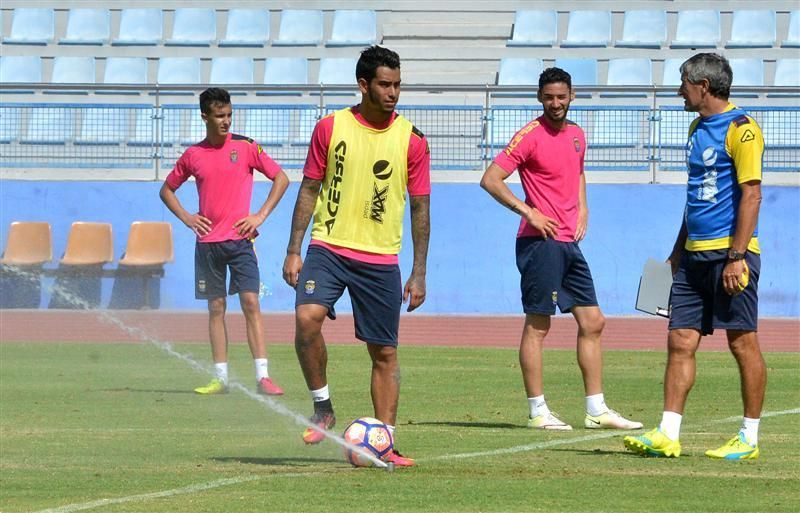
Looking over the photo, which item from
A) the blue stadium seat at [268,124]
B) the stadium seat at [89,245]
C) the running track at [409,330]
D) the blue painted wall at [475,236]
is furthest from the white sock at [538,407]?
the stadium seat at [89,245]

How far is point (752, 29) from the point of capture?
29297mm

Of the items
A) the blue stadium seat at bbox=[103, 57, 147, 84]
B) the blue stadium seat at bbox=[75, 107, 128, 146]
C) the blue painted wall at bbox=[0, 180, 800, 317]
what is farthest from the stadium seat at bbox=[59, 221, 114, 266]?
the blue stadium seat at bbox=[103, 57, 147, 84]

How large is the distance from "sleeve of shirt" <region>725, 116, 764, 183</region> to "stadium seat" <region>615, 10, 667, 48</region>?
21738 mm

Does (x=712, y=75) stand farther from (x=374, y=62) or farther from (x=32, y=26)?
(x=32, y=26)

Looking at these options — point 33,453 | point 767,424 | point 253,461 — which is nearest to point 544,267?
point 767,424

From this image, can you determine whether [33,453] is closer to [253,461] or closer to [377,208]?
[253,461]

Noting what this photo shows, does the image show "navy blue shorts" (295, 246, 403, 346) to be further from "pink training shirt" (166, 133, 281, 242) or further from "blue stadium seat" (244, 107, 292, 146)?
"blue stadium seat" (244, 107, 292, 146)

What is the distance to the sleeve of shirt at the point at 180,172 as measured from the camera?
12.7 meters

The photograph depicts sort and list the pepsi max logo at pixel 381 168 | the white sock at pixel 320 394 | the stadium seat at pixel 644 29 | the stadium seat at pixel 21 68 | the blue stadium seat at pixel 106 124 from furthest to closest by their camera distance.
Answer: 1. the stadium seat at pixel 21 68
2. the stadium seat at pixel 644 29
3. the blue stadium seat at pixel 106 124
4. the white sock at pixel 320 394
5. the pepsi max logo at pixel 381 168

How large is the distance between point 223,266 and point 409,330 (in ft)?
28.0

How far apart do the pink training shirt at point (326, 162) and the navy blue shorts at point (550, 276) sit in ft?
6.91

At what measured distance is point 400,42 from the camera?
3030 centimetres

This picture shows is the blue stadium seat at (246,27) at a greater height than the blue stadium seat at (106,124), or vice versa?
the blue stadium seat at (246,27)

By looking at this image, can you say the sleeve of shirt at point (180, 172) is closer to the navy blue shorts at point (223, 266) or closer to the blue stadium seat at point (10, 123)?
the navy blue shorts at point (223, 266)
